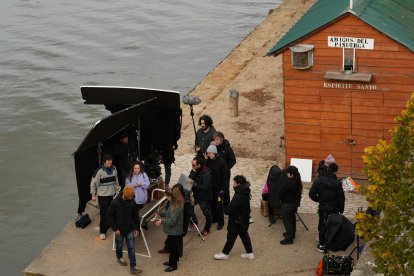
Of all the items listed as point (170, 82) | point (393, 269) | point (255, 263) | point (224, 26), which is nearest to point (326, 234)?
point (255, 263)

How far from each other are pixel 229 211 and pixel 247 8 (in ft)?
98.2

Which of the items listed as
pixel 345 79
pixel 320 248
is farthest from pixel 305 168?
pixel 320 248

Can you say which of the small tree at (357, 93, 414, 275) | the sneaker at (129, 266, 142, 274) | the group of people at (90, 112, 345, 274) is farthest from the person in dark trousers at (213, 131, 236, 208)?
the small tree at (357, 93, 414, 275)

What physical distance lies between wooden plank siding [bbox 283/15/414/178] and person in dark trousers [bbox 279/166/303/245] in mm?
3181

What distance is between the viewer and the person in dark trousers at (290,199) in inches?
603

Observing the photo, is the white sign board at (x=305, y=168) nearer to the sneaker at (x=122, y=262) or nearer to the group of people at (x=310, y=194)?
the group of people at (x=310, y=194)

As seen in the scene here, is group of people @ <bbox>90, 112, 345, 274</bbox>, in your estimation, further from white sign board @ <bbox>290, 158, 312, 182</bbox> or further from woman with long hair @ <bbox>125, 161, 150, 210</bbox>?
white sign board @ <bbox>290, 158, 312, 182</bbox>

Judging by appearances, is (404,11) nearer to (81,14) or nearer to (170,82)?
(170,82)

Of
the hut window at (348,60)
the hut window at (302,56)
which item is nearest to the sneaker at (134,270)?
the hut window at (302,56)

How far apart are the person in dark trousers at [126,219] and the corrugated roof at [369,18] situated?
5098 millimetres

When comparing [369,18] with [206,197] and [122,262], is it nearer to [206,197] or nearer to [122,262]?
[206,197]

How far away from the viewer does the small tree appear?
1140cm

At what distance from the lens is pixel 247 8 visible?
1724 inches

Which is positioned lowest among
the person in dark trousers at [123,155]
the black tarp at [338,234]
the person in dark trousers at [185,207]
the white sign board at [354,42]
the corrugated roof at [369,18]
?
the black tarp at [338,234]
